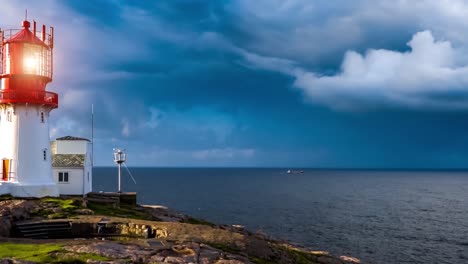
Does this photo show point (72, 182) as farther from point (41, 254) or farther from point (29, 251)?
point (41, 254)

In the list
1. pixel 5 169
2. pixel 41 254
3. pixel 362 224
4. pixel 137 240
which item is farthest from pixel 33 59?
pixel 362 224

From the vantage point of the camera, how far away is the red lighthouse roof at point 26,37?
43844mm

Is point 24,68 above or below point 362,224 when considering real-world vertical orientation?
above

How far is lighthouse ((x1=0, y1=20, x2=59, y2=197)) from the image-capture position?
43969 millimetres

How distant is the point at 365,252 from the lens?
6166cm

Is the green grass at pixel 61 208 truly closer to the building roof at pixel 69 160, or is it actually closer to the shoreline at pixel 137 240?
the shoreline at pixel 137 240

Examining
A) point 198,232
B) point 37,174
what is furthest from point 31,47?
point 198,232

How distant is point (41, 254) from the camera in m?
23.9

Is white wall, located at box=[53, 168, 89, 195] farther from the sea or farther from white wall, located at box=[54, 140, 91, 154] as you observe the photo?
the sea

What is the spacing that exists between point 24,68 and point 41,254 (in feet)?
87.2

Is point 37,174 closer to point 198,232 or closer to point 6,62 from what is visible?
point 6,62

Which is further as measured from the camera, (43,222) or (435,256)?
(435,256)

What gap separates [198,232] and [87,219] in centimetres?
948

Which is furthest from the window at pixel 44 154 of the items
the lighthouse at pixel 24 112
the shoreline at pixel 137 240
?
the shoreline at pixel 137 240
